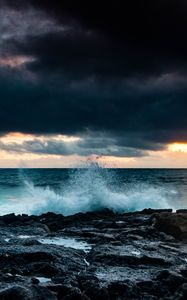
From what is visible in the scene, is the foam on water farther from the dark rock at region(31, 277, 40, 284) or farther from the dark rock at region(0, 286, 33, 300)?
the dark rock at region(0, 286, 33, 300)

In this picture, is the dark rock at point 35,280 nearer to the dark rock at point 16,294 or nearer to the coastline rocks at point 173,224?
the dark rock at point 16,294

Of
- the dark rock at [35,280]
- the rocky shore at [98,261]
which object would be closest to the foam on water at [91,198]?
the rocky shore at [98,261]

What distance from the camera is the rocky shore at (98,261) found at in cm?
726

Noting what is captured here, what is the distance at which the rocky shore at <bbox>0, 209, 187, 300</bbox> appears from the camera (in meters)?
7.26

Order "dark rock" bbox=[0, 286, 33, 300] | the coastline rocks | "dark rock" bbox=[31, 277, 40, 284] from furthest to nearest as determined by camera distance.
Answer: the coastline rocks, "dark rock" bbox=[31, 277, 40, 284], "dark rock" bbox=[0, 286, 33, 300]

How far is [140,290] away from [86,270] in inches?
61.9

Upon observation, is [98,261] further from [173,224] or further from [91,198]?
[91,198]

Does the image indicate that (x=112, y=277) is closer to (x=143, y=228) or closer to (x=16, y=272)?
(x=16, y=272)

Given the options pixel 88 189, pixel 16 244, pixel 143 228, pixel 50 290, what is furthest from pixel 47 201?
pixel 50 290

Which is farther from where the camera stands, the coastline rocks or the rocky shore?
the coastline rocks

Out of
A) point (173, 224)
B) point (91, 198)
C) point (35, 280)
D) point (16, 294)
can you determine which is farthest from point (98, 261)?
point (91, 198)

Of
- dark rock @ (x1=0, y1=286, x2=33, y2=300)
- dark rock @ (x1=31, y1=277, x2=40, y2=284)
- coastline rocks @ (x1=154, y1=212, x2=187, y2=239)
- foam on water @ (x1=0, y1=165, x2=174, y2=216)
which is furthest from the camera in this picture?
foam on water @ (x1=0, y1=165, x2=174, y2=216)

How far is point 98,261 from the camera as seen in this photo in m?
9.70

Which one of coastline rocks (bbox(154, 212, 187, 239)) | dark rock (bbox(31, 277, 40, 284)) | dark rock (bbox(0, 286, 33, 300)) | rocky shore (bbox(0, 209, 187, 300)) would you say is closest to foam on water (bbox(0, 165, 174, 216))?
rocky shore (bbox(0, 209, 187, 300))
